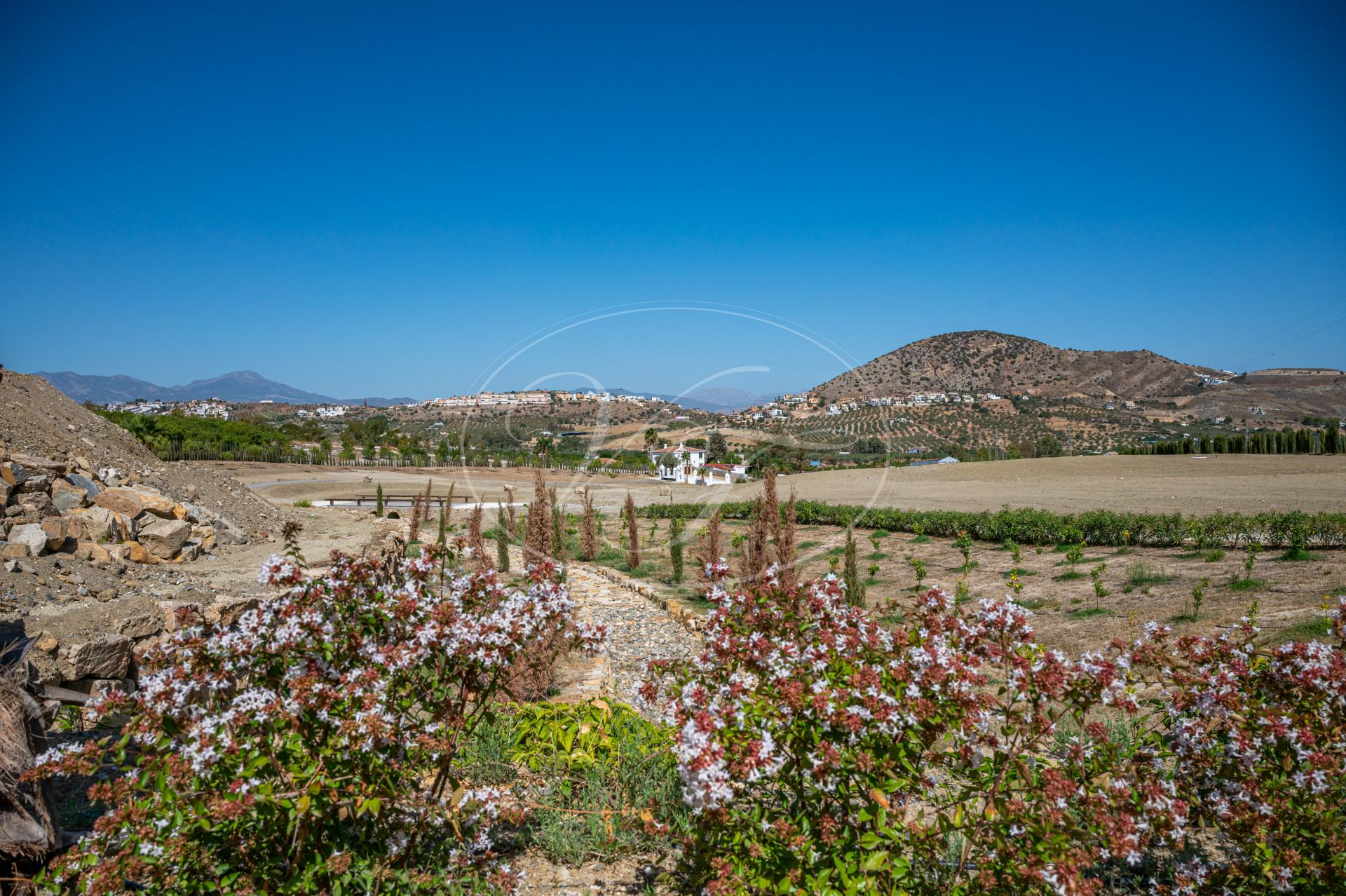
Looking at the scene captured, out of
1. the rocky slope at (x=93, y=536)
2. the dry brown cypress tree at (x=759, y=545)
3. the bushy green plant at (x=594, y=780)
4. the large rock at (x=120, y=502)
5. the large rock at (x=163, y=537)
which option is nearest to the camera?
the bushy green plant at (x=594, y=780)

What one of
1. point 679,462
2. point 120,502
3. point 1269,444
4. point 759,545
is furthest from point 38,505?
point 1269,444

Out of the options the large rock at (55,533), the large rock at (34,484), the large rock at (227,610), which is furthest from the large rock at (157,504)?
the large rock at (227,610)

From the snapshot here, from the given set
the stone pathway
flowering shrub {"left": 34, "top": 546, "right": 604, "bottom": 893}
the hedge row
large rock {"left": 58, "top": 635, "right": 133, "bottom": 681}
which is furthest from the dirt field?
flowering shrub {"left": 34, "top": 546, "right": 604, "bottom": 893}

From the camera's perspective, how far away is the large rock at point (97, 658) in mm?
5227

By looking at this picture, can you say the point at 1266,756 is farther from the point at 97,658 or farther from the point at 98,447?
the point at 98,447

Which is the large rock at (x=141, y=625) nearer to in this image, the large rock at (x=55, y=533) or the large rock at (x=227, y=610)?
the large rock at (x=227, y=610)

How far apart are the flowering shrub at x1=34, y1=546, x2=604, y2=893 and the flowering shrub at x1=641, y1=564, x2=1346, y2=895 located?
921 millimetres

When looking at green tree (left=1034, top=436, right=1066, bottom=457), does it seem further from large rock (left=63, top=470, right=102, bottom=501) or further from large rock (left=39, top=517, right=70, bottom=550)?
large rock (left=39, top=517, right=70, bottom=550)

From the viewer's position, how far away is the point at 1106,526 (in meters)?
18.8

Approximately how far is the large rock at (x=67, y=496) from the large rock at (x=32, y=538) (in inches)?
53.3

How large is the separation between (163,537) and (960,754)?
1024cm

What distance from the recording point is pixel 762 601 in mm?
3096

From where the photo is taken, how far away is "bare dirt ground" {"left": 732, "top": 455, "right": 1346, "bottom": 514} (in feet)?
93.1

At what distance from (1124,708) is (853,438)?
67018mm
